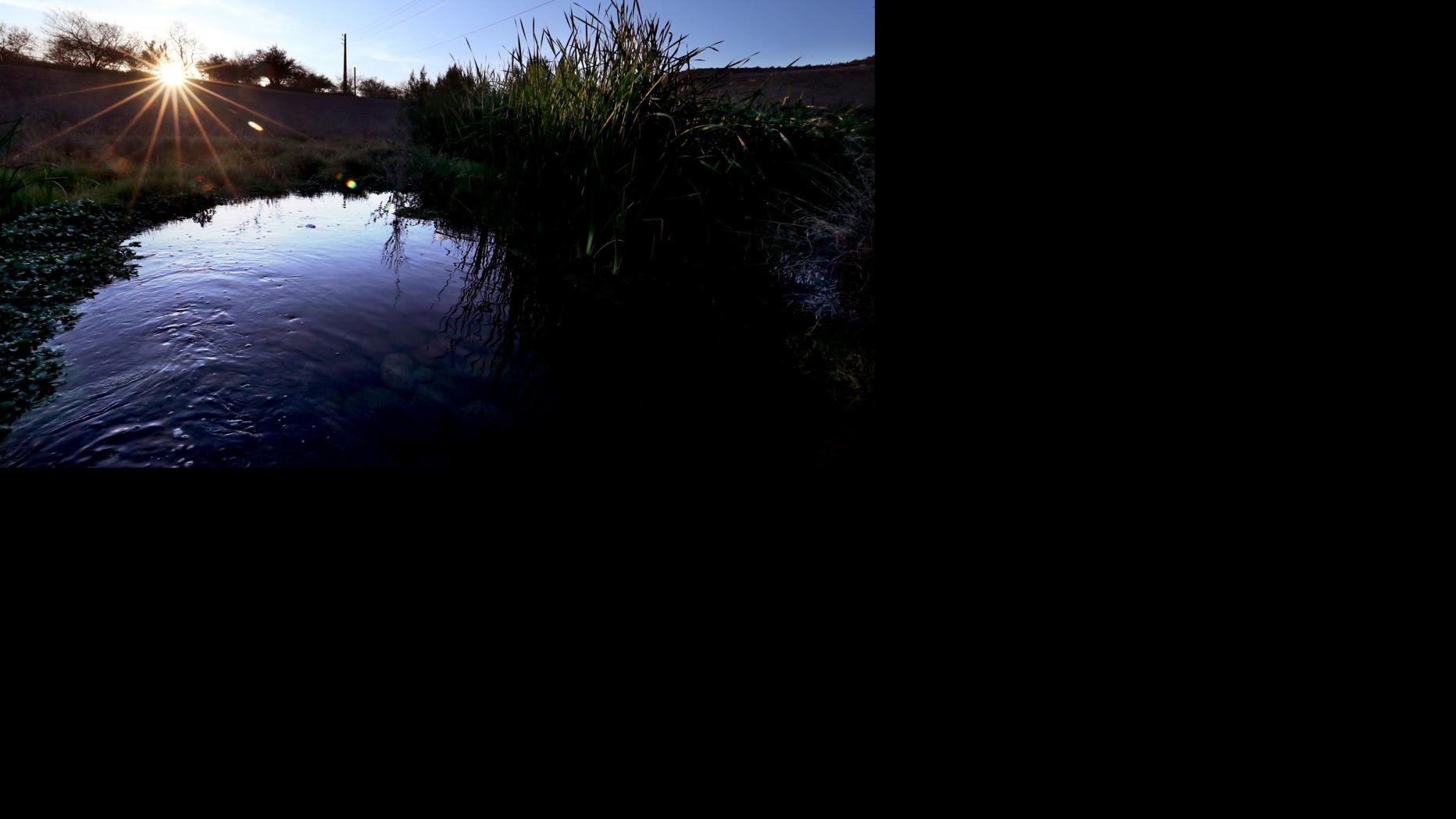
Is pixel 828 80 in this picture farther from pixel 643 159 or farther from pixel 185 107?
pixel 185 107

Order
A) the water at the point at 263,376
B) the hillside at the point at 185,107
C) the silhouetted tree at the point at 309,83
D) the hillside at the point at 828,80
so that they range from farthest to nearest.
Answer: the silhouetted tree at the point at 309,83 → the hillside at the point at 828,80 → the hillside at the point at 185,107 → the water at the point at 263,376

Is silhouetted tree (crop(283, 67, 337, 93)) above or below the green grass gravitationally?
above

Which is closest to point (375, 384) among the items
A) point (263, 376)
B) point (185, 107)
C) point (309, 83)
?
point (263, 376)

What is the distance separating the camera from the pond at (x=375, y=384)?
153cm

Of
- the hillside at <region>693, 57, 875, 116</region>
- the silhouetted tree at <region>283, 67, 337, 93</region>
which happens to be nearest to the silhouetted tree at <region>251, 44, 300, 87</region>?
the silhouetted tree at <region>283, 67, 337, 93</region>

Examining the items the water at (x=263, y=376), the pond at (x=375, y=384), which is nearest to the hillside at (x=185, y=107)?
the water at (x=263, y=376)

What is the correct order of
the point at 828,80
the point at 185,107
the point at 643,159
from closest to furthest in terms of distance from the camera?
the point at 643,159, the point at 185,107, the point at 828,80

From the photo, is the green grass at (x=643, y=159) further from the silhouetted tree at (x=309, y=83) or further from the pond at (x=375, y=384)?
the silhouetted tree at (x=309, y=83)

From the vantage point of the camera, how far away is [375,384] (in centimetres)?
192

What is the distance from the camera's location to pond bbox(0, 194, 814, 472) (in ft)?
5.01

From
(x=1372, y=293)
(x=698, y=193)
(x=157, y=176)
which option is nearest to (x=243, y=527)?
(x=1372, y=293)

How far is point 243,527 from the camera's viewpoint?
117 centimetres

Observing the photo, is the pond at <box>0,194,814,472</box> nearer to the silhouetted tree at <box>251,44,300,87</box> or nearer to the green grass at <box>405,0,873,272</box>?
the green grass at <box>405,0,873,272</box>

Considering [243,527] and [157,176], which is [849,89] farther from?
[243,527]
